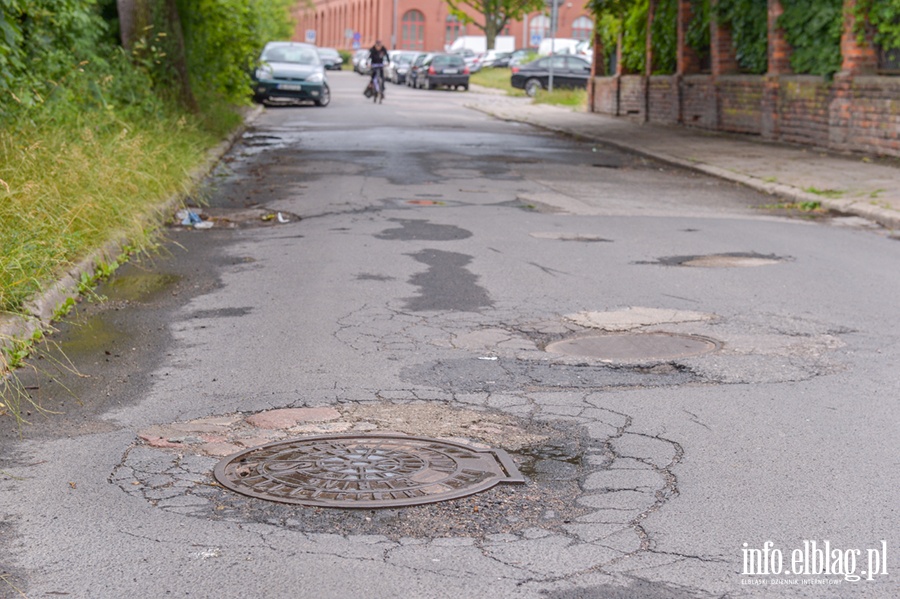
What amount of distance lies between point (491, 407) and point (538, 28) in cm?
8999

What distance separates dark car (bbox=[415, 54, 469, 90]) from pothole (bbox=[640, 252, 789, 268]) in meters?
45.7

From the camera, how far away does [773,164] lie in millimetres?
18125

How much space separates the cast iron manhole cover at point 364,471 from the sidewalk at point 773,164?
29.1 feet

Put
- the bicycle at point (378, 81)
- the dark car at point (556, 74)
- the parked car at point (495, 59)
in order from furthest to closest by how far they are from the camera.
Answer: the parked car at point (495, 59)
the dark car at point (556, 74)
the bicycle at point (378, 81)

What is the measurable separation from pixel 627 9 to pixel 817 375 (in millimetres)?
25307

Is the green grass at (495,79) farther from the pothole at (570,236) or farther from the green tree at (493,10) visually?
the pothole at (570,236)

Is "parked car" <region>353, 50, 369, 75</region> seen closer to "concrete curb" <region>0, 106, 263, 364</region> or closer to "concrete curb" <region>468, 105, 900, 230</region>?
"concrete curb" <region>468, 105, 900, 230</region>

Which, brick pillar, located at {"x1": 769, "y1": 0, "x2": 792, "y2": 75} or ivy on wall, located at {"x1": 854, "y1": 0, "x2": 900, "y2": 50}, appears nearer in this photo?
ivy on wall, located at {"x1": 854, "y1": 0, "x2": 900, "y2": 50}

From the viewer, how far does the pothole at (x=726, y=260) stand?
377 inches

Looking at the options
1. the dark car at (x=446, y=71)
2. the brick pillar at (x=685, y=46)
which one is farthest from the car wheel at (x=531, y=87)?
the brick pillar at (x=685, y=46)

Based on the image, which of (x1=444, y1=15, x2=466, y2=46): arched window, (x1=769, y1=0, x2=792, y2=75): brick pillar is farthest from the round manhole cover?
(x1=444, y1=15, x2=466, y2=46): arched window

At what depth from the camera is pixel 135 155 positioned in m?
12.1

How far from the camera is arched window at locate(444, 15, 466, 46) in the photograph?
91.2 m

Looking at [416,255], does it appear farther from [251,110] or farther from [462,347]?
[251,110]
